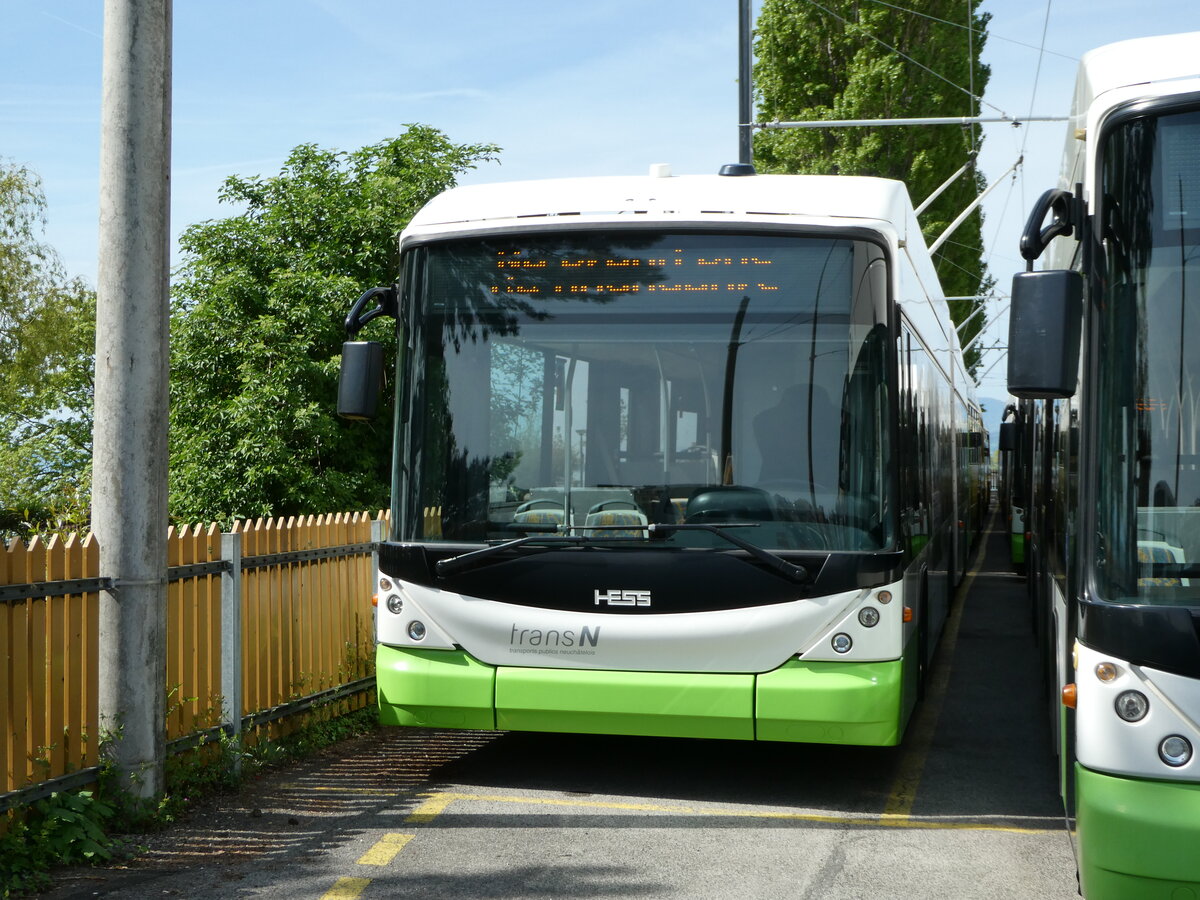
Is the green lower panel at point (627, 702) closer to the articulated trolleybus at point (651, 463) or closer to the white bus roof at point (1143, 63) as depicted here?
the articulated trolleybus at point (651, 463)

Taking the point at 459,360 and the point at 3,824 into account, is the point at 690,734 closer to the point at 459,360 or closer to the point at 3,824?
the point at 459,360

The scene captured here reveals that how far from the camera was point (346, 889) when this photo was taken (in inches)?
216

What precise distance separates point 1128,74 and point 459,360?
11.5ft

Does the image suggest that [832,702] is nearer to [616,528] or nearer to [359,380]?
[616,528]

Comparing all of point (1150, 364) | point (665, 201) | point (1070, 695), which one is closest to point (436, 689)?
point (665, 201)

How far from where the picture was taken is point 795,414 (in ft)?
→ 22.2

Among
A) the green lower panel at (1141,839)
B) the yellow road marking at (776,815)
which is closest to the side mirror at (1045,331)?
the green lower panel at (1141,839)

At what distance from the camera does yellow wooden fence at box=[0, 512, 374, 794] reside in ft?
19.0

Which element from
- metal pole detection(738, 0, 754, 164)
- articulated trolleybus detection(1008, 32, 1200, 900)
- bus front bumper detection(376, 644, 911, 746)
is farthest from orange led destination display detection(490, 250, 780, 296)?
metal pole detection(738, 0, 754, 164)

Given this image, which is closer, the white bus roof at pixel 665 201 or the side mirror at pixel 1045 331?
the side mirror at pixel 1045 331

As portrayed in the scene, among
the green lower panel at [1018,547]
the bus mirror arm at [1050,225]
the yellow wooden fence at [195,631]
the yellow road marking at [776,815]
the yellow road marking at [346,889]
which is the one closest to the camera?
the bus mirror arm at [1050,225]

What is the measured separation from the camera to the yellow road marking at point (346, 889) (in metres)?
5.39

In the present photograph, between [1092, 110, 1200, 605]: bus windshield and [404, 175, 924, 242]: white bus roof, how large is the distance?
2.29 metres

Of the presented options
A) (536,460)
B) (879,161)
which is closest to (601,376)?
(536,460)
